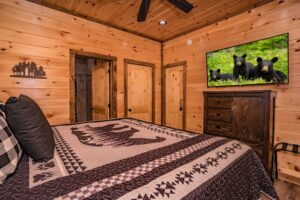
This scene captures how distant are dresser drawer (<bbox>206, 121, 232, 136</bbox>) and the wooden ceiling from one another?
78.2 inches

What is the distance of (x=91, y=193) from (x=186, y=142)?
2.83 feet

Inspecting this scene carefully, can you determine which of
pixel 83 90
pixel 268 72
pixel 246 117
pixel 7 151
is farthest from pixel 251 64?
pixel 83 90

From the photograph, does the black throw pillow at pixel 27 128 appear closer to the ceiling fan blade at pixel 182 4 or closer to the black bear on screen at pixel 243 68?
the ceiling fan blade at pixel 182 4

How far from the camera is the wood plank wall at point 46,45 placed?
240 cm

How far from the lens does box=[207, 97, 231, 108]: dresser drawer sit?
8.59 feet

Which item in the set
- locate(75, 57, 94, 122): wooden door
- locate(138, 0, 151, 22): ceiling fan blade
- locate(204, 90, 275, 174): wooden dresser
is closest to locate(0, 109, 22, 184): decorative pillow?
locate(138, 0, 151, 22): ceiling fan blade

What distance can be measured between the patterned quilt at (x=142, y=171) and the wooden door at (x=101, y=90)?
2207 mm

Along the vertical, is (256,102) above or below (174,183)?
above

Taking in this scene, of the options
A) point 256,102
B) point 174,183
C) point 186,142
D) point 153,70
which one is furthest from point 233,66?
point 174,183

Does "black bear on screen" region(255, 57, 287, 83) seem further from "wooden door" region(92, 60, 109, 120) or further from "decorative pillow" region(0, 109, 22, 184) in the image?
"decorative pillow" region(0, 109, 22, 184)

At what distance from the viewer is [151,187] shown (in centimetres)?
72

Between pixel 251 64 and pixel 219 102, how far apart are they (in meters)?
0.83

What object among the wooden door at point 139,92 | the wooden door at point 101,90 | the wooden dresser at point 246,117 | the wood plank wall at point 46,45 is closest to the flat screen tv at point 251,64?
the wooden dresser at point 246,117

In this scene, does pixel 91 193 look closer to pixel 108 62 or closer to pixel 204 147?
pixel 204 147
